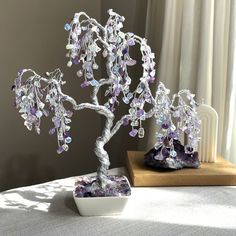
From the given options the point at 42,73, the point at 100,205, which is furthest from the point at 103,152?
the point at 42,73

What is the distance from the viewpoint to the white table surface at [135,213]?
823 mm

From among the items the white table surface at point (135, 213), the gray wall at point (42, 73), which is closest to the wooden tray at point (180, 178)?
the white table surface at point (135, 213)

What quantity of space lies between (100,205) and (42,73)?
0.97 meters

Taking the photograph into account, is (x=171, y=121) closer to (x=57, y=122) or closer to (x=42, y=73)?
(x=57, y=122)

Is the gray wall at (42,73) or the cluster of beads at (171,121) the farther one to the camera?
the gray wall at (42,73)

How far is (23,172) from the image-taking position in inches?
68.9

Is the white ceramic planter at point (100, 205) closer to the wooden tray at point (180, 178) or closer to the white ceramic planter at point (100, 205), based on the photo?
the white ceramic planter at point (100, 205)

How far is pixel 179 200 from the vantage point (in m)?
0.99

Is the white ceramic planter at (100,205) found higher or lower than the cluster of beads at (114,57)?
lower

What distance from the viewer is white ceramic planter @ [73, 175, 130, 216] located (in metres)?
0.87

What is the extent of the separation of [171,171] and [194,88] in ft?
1.43

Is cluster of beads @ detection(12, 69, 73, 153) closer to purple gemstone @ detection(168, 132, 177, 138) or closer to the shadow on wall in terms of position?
purple gemstone @ detection(168, 132, 177, 138)

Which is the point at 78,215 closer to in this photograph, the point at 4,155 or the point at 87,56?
the point at 87,56

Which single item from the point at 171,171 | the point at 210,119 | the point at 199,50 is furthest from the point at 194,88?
the point at 171,171
